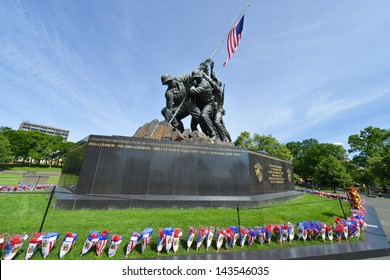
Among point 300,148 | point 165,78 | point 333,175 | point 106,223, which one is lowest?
point 106,223

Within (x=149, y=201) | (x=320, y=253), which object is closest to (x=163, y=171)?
(x=149, y=201)

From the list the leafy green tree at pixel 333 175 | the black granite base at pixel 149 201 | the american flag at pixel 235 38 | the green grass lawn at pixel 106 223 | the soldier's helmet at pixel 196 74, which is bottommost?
the green grass lawn at pixel 106 223

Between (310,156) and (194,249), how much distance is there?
65.2 meters

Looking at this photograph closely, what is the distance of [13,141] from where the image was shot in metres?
55.2

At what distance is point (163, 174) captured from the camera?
8.38 m

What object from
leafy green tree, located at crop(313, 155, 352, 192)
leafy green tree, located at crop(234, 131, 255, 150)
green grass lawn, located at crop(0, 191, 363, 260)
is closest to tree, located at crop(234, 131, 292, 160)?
leafy green tree, located at crop(234, 131, 255, 150)

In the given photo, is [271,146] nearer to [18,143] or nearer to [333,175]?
[333,175]

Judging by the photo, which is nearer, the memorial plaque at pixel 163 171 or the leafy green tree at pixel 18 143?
the memorial plaque at pixel 163 171

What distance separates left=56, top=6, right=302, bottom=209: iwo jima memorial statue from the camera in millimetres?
7379

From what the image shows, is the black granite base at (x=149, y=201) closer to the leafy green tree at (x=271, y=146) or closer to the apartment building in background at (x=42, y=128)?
the leafy green tree at (x=271, y=146)

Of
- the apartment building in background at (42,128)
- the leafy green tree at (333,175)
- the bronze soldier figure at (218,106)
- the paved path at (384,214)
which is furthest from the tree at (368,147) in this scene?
the apartment building in background at (42,128)

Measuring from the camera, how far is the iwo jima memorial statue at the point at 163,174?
24.2 ft

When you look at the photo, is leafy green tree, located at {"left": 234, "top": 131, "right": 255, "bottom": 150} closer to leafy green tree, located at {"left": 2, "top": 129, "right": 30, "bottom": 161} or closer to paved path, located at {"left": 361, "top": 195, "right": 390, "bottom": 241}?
paved path, located at {"left": 361, "top": 195, "right": 390, "bottom": 241}
